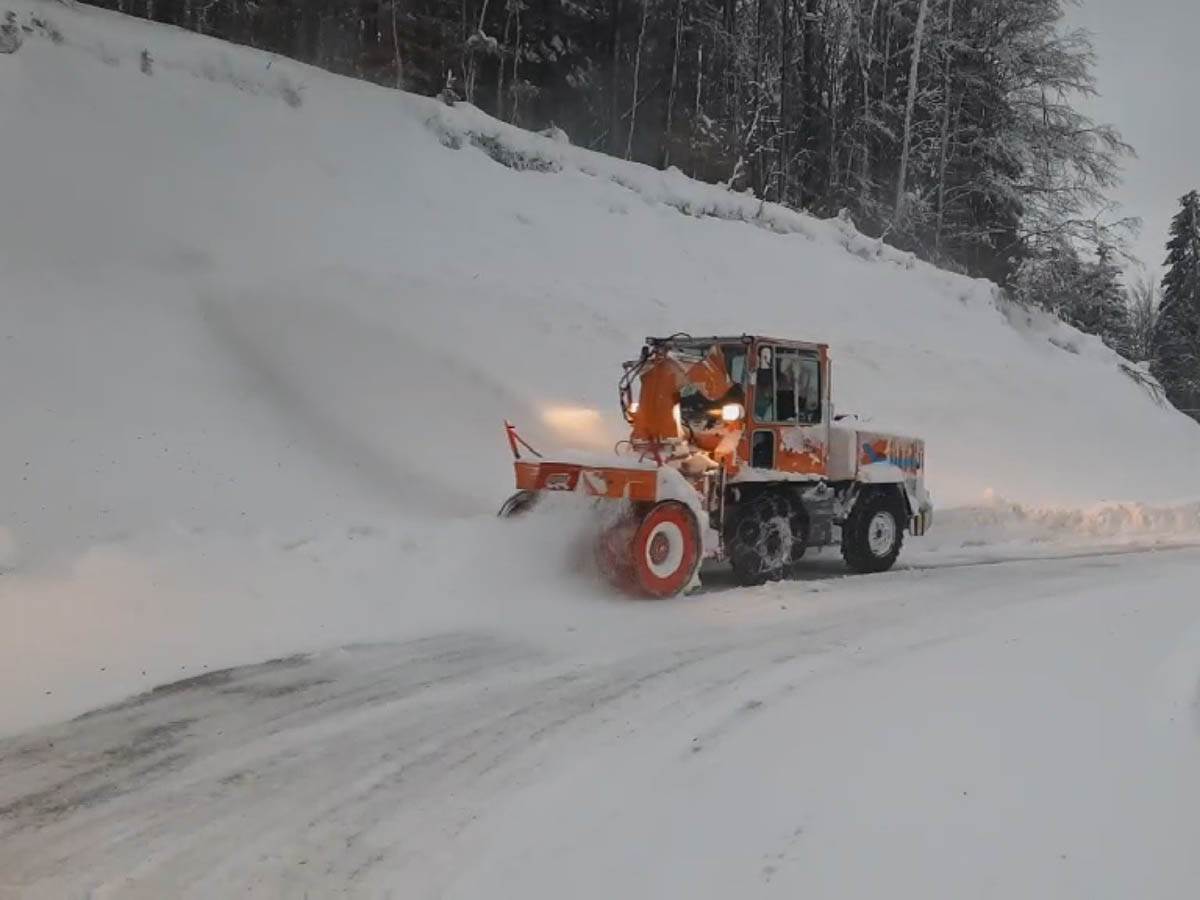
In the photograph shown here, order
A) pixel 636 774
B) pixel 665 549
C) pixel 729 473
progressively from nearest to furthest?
pixel 636 774
pixel 665 549
pixel 729 473

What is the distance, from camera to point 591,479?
8719mm

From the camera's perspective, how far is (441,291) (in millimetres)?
13688

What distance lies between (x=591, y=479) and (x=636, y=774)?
13.7ft

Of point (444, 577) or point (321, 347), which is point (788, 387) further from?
point (321, 347)

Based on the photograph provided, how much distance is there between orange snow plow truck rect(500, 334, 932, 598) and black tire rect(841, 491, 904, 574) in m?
0.01

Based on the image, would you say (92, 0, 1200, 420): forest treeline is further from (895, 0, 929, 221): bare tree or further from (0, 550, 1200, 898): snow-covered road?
(0, 550, 1200, 898): snow-covered road

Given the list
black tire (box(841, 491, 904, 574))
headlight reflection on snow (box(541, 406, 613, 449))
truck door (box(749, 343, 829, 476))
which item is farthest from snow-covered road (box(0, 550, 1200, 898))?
headlight reflection on snow (box(541, 406, 613, 449))

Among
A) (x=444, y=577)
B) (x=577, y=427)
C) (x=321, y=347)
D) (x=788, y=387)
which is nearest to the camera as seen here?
(x=444, y=577)

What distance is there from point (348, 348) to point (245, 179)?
3.34 meters

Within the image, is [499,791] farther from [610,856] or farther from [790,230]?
[790,230]

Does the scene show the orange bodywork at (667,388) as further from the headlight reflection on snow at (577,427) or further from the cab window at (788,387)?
the headlight reflection on snow at (577,427)

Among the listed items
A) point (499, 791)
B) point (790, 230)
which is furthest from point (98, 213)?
point (790, 230)

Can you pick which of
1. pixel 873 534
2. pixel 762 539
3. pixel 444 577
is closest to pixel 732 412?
pixel 762 539

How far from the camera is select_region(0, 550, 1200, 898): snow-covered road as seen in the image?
378 centimetres
